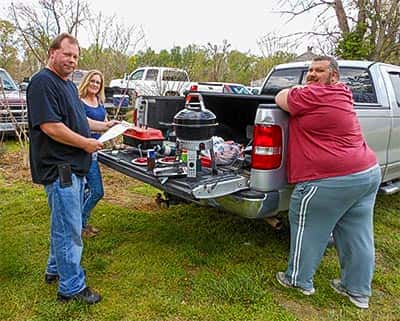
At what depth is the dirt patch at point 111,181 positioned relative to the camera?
4884 millimetres

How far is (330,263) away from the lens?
344 centimetres

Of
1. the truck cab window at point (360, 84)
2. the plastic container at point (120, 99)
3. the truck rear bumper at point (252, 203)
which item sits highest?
the truck cab window at point (360, 84)

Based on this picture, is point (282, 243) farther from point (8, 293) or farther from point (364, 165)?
point (8, 293)

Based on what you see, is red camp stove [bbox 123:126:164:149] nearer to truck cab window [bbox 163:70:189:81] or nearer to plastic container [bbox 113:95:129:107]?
plastic container [bbox 113:95:129:107]

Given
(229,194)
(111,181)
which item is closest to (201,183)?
(229,194)

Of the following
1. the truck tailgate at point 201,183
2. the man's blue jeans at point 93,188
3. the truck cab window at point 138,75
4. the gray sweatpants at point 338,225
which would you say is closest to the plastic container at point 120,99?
the man's blue jeans at point 93,188

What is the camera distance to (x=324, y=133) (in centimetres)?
261

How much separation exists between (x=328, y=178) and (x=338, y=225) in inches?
17.2

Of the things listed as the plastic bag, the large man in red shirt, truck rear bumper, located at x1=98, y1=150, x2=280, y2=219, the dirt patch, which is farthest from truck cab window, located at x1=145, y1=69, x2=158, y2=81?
the large man in red shirt

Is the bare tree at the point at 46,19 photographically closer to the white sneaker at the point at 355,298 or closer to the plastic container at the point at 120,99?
the plastic container at the point at 120,99

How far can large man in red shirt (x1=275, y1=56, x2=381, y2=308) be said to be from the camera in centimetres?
260

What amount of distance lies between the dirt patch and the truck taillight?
2304mm

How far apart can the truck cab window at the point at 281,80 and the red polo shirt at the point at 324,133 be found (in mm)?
2362

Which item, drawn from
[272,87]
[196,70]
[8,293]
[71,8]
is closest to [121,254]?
[8,293]
